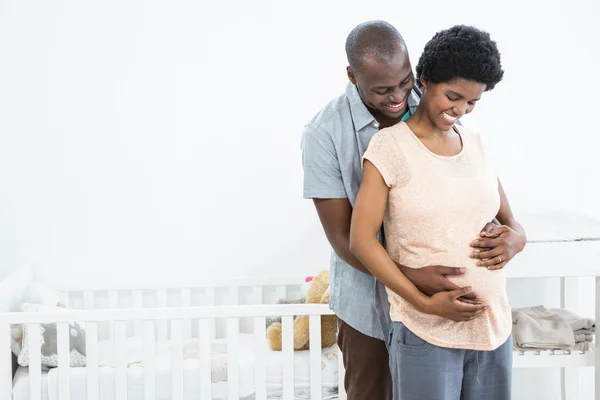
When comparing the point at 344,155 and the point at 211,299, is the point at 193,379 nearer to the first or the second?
the point at 211,299

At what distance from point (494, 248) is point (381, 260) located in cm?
20

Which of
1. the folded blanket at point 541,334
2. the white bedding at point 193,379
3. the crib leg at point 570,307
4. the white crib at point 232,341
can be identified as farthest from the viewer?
the crib leg at point 570,307

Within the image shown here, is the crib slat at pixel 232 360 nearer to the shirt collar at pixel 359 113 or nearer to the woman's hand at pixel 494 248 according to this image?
the shirt collar at pixel 359 113

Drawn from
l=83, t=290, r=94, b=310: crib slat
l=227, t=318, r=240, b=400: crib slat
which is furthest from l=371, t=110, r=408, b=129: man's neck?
l=83, t=290, r=94, b=310: crib slat

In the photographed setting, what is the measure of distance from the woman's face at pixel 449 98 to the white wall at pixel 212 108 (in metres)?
1.57

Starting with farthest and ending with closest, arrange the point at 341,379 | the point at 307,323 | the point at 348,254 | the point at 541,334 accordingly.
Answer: the point at 307,323, the point at 341,379, the point at 541,334, the point at 348,254

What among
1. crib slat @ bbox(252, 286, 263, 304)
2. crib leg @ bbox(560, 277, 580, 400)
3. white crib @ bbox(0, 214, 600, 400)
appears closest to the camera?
white crib @ bbox(0, 214, 600, 400)

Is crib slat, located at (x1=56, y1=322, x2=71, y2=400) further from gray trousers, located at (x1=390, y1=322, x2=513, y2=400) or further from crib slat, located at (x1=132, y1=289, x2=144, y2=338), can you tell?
gray trousers, located at (x1=390, y1=322, x2=513, y2=400)

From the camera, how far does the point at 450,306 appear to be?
127cm

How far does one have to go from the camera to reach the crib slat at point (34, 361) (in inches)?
87.5

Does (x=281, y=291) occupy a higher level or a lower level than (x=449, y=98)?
lower

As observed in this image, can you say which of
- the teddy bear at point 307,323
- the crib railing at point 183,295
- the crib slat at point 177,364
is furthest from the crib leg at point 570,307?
the crib slat at point 177,364

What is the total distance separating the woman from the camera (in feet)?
4.16

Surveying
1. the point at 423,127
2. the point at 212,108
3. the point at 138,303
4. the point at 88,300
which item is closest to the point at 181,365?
the point at 138,303
